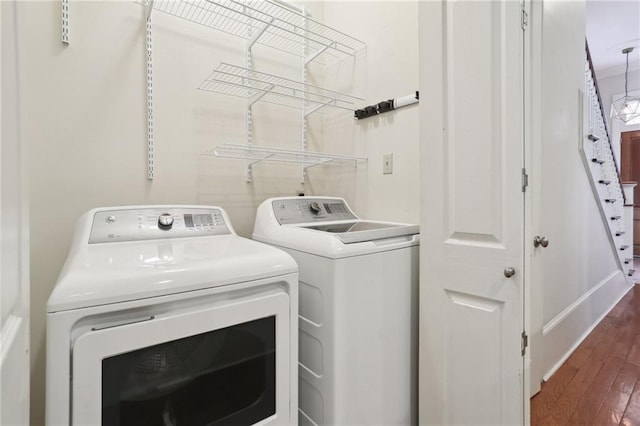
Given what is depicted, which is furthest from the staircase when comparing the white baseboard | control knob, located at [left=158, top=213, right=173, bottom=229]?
control knob, located at [left=158, top=213, right=173, bottom=229]

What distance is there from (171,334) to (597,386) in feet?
7.08

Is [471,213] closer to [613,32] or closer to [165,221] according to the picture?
[165,221]

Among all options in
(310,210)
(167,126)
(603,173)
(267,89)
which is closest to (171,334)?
(310,210)

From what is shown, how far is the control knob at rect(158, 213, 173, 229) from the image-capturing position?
1276 mm

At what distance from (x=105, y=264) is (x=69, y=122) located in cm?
86

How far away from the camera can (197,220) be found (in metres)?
1.37

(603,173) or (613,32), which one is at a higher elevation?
(613,32)

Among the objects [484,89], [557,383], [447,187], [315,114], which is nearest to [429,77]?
[484,89]

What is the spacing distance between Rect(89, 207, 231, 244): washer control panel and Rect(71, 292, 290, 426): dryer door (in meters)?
0.54

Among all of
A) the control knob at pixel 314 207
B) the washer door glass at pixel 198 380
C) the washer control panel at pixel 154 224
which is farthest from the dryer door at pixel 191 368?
the control knob at pixel 314 207

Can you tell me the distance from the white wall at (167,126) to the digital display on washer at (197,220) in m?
0.29

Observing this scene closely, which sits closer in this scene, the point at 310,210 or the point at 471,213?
the point at 471,213

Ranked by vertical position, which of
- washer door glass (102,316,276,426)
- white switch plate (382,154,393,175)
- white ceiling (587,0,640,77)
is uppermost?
white ceiling (587,0,640,77)

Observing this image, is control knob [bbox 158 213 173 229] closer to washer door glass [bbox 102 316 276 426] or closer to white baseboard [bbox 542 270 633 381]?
washer door glass [bbox 102 316 276 426]
